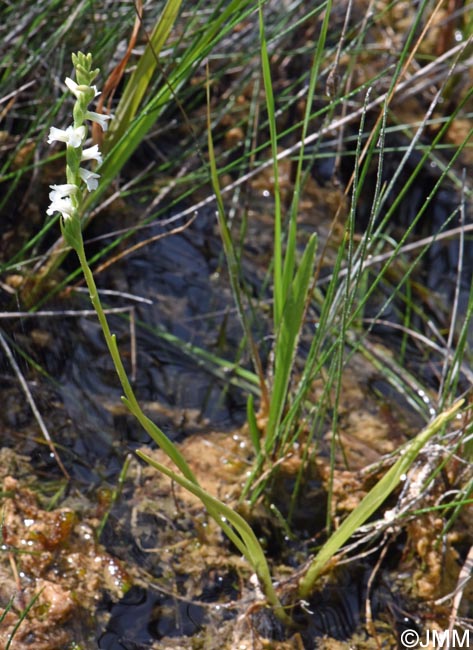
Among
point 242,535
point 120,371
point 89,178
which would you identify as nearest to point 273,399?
point 242,535

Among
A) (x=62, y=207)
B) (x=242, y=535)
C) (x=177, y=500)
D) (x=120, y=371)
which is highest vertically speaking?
(x=62, y=207)

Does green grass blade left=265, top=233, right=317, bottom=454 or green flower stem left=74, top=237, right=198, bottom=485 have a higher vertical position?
green flower stem left=74, top=237, right=198, bottom=485

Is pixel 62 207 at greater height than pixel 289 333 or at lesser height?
greater

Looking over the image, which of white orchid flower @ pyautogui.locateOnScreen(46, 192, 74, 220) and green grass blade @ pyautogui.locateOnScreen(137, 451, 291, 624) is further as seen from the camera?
green grass blade @ pyautogui.locateOnScreen(137, 451, 291, 624)

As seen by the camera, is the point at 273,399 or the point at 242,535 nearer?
the point at 242,535

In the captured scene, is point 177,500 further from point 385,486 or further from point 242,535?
point 385,486

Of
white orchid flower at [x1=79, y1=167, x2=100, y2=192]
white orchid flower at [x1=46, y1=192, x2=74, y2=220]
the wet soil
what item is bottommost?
the wet soil

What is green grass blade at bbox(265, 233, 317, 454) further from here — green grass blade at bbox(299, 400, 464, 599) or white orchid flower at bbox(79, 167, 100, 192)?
white orchid flower at bbox(79, 167, 100, 192)

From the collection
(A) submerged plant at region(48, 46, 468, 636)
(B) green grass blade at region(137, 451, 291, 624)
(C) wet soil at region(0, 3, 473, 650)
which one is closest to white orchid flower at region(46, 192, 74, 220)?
(A) submerged plant at region(48, 46, 468, 636)

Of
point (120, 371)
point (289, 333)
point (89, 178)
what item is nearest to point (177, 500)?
point (289, 333)

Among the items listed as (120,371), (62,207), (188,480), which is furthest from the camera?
(188,480)

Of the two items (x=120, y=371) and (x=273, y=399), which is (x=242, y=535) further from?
(x=120, y=371)

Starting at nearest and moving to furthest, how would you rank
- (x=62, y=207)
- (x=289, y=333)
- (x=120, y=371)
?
1. (x=62, y=207)
2. (x=120, y=371)
3. (x=289, y=333)
